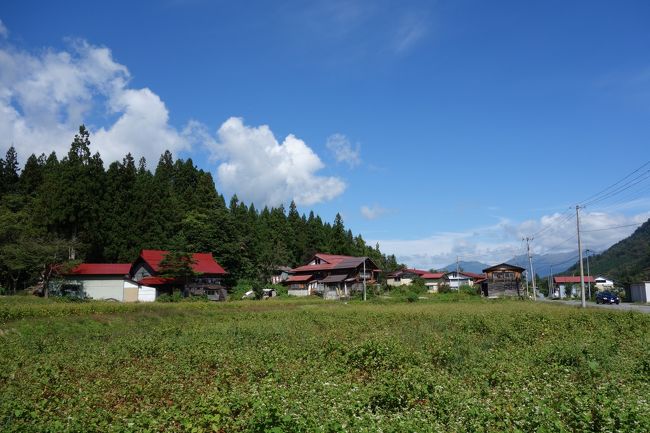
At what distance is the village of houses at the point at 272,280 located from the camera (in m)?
45.7

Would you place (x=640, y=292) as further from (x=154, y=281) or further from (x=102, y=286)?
(x=102, y=286)

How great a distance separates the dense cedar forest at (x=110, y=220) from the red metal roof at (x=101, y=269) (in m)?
1.79

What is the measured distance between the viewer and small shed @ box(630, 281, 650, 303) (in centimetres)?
4794

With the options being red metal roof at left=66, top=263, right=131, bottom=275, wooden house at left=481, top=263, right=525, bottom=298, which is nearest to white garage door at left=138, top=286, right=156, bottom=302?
red metal roof at left=66, top=263, right=131, bottom=275

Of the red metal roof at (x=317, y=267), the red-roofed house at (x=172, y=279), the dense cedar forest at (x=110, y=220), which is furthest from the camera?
the red metal roof at (x=317, y=267)

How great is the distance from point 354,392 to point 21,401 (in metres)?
6.42

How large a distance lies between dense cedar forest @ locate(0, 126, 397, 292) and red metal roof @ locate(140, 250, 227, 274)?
7.08 feet

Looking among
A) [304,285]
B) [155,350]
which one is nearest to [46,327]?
[155,350]

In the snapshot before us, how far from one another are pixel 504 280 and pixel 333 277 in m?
25.2

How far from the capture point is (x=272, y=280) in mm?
76062

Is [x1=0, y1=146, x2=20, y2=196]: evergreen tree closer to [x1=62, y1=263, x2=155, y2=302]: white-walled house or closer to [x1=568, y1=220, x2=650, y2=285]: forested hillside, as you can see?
[x1=62, y1=263, x2=155, y2=302]: white-walled house

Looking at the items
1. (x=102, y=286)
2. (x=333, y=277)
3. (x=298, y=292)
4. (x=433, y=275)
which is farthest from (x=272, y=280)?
(x=433, y=275)

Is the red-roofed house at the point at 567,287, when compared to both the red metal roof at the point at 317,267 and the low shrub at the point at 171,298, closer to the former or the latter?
the red metal roof at the point at 317,267

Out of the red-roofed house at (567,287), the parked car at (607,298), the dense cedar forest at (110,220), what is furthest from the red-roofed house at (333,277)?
the red-roofed house at (567,287)
